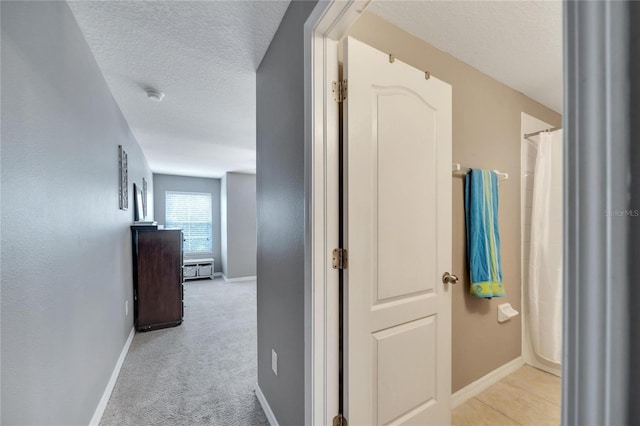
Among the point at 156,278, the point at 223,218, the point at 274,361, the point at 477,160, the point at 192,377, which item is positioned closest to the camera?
the point at 274,361

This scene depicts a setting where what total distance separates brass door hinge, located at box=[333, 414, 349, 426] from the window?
5920 mm

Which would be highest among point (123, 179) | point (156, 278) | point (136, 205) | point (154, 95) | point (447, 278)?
point (154, 95)

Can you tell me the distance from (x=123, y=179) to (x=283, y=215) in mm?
2162

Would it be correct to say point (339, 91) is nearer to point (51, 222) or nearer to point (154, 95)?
point (51, 222)

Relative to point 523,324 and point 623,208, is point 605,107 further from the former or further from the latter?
point 523,324

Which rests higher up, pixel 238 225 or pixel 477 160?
pixel 477 160

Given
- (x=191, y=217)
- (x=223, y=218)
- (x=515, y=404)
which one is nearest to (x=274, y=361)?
(x=515, y=404)

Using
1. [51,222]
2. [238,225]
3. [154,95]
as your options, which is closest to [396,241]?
[51,222]

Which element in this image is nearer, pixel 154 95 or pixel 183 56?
pixel 183 56

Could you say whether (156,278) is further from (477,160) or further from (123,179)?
(477,160)

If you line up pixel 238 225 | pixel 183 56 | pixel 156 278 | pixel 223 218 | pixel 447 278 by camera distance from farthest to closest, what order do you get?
1. pixel 223 218
2. pixel 238 225
3. pixel 156 278
4. pixel 183 56
5. pixel 447 278

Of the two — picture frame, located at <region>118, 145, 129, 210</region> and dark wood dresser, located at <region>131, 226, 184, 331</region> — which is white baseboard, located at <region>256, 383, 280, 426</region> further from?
picture frame, located at <region>118, 145, 129, 210</region>

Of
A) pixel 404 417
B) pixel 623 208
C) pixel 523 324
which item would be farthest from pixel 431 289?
pixel 523 324

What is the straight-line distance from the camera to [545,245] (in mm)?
2252
